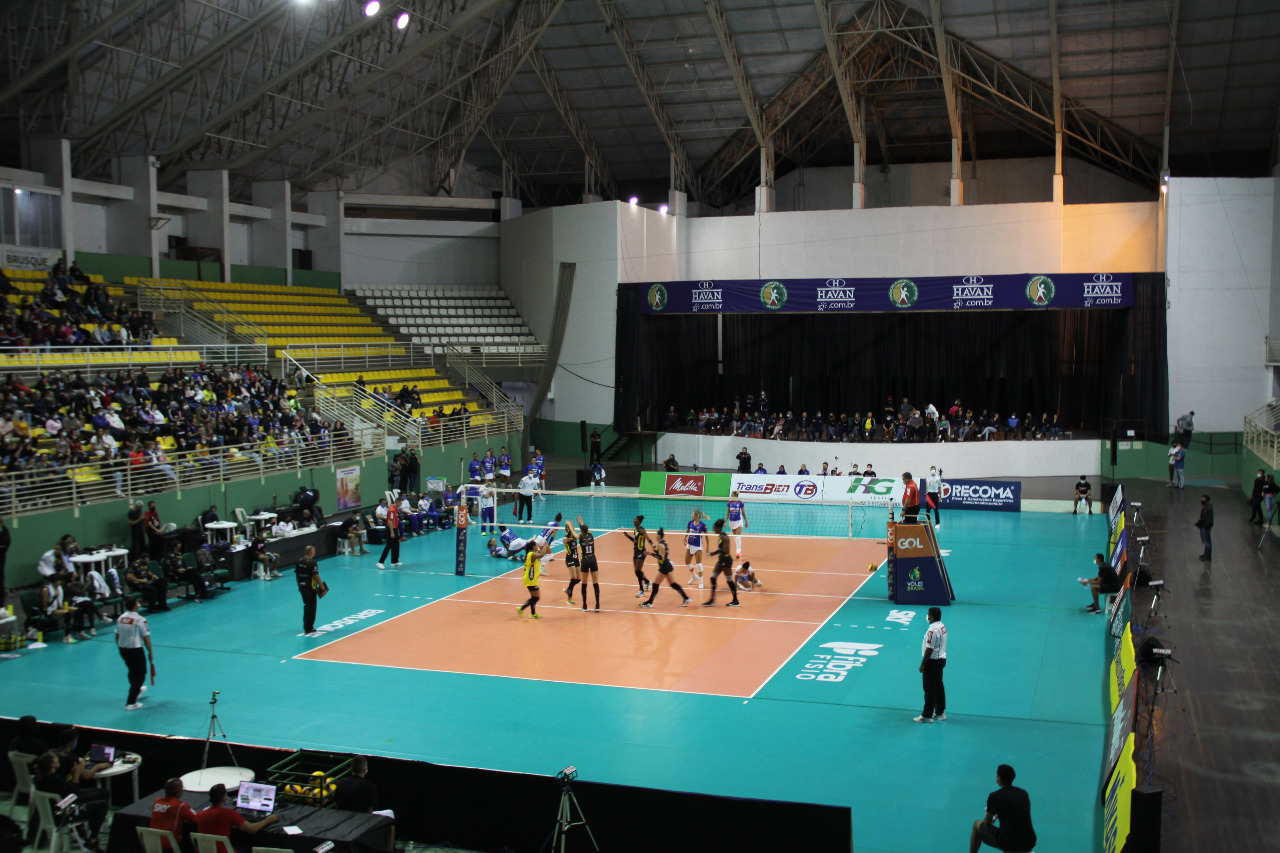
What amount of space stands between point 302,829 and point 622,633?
34.3 ft

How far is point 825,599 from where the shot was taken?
22.4 m

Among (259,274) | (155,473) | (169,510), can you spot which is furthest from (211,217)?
(169,510)

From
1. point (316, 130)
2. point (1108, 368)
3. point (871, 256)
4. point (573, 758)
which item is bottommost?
point (573, 758)

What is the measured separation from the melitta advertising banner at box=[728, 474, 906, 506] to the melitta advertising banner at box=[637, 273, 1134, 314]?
897 cm

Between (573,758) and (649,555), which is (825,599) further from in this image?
(573,758)

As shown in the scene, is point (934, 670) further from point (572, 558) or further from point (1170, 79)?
point (1170, 79)

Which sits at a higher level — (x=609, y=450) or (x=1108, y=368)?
(x=1108, y=368)

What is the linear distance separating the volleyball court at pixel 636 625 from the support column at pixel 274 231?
22.5m

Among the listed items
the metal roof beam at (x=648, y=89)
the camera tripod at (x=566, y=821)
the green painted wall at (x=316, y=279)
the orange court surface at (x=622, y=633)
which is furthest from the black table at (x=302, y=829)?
the green painted wall at (x=316, y=279)

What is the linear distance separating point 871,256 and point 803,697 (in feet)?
102

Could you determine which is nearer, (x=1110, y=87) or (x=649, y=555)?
(x=649, y=555)

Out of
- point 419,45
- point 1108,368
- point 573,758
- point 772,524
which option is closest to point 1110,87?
point 1108,368

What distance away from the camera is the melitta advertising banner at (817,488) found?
109 ft

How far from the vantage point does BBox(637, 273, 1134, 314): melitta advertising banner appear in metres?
39.2
